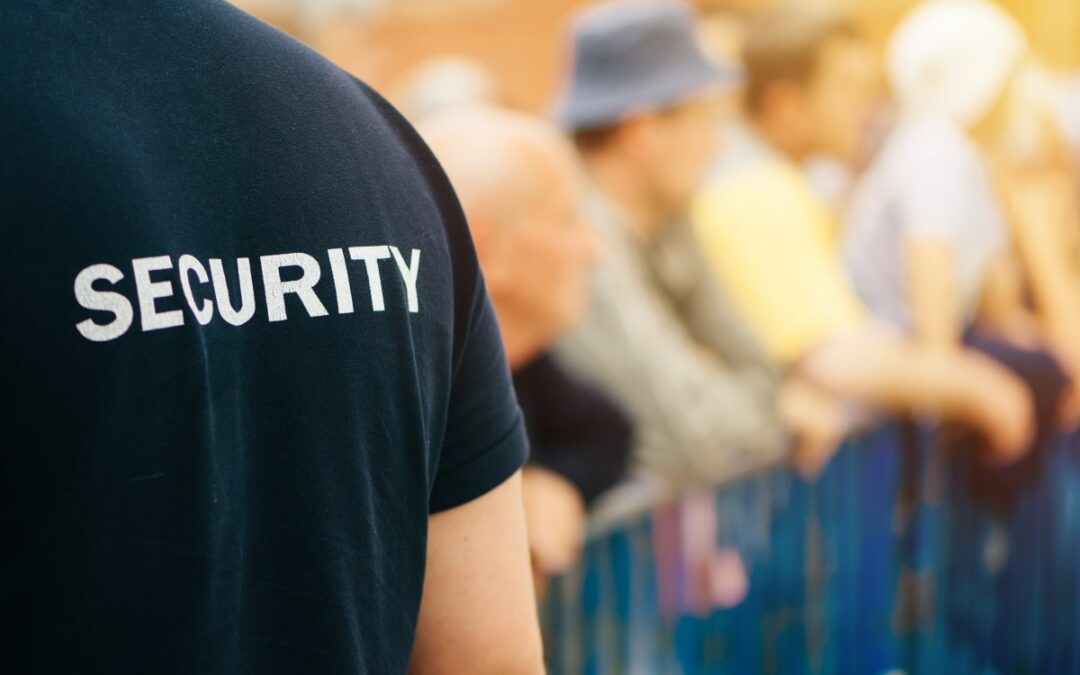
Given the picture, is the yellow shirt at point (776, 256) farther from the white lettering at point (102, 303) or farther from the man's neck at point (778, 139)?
the white lettering at point (102, 303)

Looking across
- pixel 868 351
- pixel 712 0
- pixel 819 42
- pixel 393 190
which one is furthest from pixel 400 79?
pixel 393 190

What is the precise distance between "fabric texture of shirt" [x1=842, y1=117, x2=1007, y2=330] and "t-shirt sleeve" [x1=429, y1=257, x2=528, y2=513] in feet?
9.04

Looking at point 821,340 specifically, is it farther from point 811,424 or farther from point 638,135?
point 638,135

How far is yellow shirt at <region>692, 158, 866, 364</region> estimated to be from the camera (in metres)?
3.25

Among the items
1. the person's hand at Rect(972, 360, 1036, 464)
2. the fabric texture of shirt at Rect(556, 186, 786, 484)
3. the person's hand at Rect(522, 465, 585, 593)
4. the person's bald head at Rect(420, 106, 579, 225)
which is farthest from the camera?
the person's hand at Rect(972, 360, 1036, 464)

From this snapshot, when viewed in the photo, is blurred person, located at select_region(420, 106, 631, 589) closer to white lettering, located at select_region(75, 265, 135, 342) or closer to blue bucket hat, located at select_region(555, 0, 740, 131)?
blue bucket hat, located at select_region(555, 0, 740, 131)

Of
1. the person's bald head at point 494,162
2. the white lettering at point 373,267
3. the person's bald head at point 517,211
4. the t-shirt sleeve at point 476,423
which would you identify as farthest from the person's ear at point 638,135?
the white lettering at point 373,267

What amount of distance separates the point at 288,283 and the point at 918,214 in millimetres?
2983

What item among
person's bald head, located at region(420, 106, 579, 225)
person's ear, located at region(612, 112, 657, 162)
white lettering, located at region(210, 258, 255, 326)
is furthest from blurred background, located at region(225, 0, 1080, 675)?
white lettering, located at region(210, 258, 255, 326)

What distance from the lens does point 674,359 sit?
8.68 ft

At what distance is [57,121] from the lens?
0.69 m

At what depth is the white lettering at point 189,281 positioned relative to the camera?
0.74 metres

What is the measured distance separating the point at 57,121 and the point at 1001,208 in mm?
3524

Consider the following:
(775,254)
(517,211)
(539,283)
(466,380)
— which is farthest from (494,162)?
(775,254)
